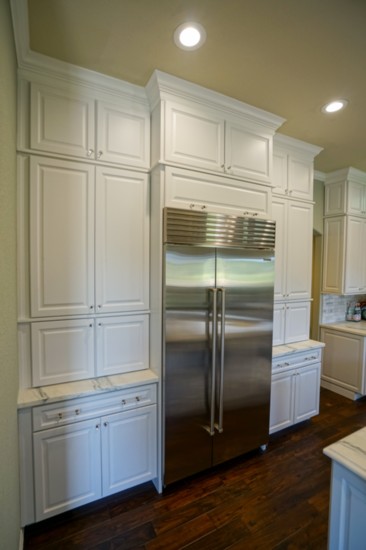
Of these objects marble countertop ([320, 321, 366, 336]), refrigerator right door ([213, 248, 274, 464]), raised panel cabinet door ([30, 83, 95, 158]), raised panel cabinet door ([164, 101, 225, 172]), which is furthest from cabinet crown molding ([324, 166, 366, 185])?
raised panel cabinet door ([30, 83, 95, 158])

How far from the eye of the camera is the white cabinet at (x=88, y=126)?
166 centimetres

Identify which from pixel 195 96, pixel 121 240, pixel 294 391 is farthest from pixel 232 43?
pixel 294 391

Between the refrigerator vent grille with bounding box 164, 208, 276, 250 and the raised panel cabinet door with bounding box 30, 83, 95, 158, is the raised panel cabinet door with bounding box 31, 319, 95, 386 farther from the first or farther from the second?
the raised panel cabinet door with bounding box 30, 83, 95, 158

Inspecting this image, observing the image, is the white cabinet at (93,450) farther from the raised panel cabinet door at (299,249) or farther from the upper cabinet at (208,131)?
the raised panel cabinet door at (299,249)

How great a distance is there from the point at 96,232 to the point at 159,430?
4.86 ft

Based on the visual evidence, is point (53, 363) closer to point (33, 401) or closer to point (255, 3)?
point (33, 401)

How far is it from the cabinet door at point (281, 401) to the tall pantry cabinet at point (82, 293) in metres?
1.20

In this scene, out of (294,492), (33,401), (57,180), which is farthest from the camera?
(294,492)

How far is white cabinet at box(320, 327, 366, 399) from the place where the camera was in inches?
129

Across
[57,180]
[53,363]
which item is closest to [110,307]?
[53,363]

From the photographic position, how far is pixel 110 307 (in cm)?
189

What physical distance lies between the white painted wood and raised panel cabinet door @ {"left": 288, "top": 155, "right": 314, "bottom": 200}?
2.40 meters

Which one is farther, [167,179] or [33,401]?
[167,179]

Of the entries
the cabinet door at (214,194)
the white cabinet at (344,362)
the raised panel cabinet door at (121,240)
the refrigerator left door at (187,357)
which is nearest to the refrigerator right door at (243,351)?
the refrigerator left door at (187,357)
